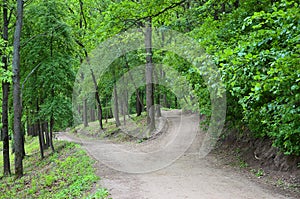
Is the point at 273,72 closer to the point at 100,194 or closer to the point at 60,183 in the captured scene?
the point at 100,194

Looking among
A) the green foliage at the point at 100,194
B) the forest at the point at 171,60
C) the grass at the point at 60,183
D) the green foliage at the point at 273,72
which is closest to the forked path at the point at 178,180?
the green foliage at the point at 100,194

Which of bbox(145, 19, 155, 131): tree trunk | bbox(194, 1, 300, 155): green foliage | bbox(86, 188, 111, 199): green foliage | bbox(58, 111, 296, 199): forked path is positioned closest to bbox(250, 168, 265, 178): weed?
bbox(58, 111, 296, 199): forked path

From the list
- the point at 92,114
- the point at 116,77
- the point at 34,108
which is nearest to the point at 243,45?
the point at 34,108

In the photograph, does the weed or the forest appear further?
the weed

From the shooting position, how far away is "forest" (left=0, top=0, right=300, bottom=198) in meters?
5.31

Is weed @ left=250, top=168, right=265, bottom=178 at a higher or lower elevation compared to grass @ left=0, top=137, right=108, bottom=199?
higher

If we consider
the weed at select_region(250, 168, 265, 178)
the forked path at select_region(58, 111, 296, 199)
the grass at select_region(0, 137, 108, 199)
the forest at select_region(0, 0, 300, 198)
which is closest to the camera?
the forest at select_region(0, 0, 300, 198)

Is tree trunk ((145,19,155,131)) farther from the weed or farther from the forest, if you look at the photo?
the weed

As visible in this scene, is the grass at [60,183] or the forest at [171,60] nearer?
the forest at [171,60]

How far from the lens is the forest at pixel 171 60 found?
17.4ft

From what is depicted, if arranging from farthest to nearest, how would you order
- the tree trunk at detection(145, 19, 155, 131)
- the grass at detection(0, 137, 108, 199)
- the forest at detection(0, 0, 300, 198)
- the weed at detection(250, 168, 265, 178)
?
the tree trunk at detection(145, 19, 155, 131) → the weed at detection(250, 168, 265, 178) → the grass at detection(0, 137, 108, 199) → the forest at detection(0, 0, 300, 198)

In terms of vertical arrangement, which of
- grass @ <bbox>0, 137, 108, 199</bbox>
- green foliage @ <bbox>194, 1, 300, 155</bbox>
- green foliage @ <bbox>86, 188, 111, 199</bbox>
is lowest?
grass @ <bbox>0, 137, 108, 199</bbox>

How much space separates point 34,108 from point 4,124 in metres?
3.17

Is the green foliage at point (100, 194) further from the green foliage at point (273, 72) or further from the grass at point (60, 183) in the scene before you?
the green foliage at point (273, 72)
